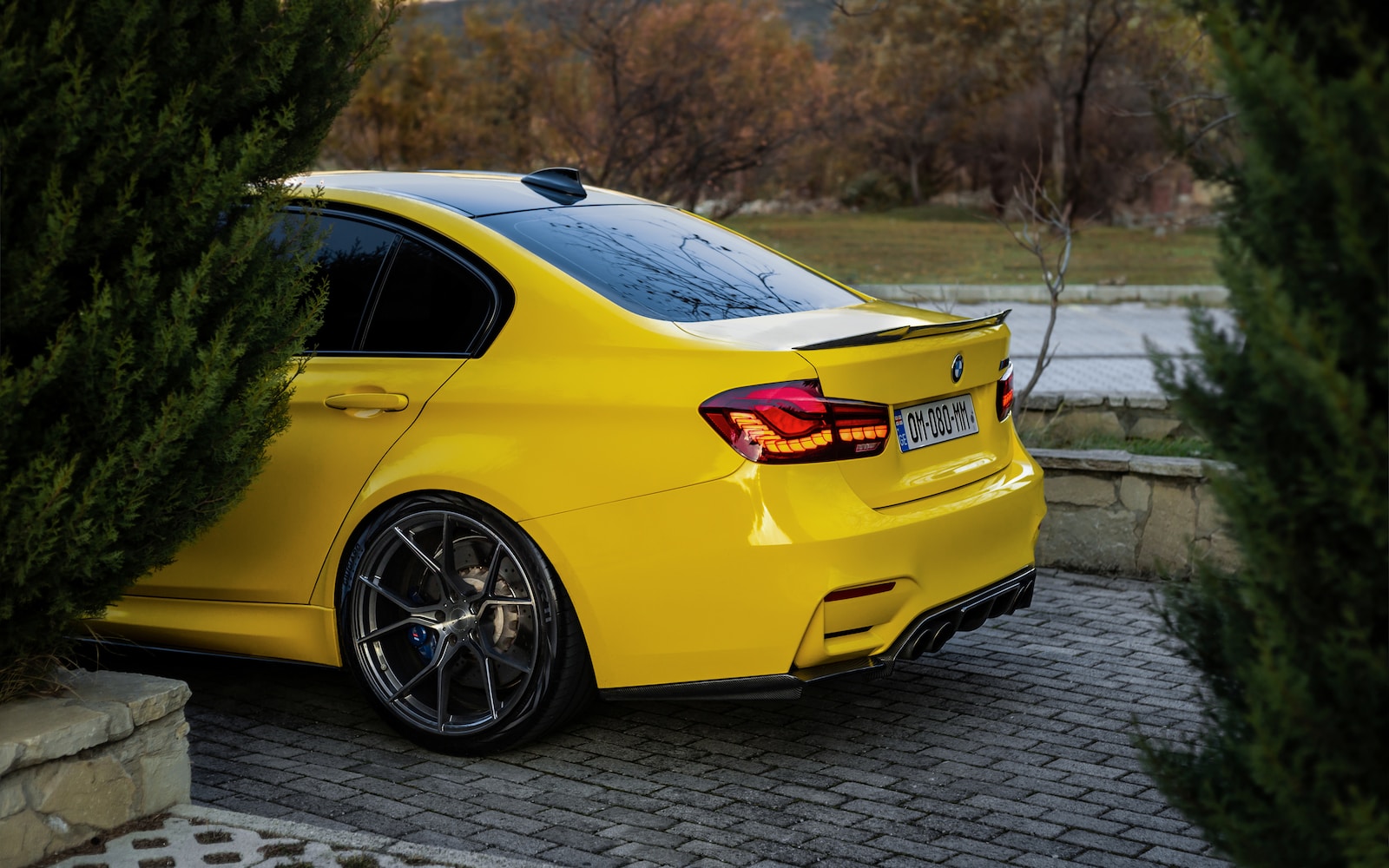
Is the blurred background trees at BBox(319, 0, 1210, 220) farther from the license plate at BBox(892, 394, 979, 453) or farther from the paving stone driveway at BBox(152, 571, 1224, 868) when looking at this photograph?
the paving stone driveway at BBox(152, 571, 1224, 868)

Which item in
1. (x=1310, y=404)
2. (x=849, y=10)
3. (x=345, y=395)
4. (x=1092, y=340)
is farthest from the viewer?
(x=1092, y=340)

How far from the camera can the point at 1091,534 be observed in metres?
7.34

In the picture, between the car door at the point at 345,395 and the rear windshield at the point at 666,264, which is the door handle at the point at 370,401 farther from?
the rear windshield at the point at 666,264

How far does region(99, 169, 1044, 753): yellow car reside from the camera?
4227 millimetres

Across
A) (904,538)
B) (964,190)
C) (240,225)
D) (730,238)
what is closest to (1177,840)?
(904,538)

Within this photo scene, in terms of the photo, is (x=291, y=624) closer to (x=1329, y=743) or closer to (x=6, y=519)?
(x=6, y=519)

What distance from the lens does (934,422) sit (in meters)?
4.64

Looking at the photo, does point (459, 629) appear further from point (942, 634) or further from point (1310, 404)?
point (1310, 404)

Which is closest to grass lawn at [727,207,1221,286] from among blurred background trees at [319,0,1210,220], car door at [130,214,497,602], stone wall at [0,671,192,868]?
blurred background trees at [319,0,1210,220]

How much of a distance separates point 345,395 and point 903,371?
175 centimetres

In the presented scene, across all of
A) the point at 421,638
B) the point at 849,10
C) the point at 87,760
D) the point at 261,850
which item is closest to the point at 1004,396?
the point at 421,638

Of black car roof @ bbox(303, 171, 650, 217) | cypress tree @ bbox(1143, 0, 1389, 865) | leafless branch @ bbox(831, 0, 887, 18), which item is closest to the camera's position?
cypress tree @ bbox(1143, 0, 1389, 865)

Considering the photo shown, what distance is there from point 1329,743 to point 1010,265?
2600 cm

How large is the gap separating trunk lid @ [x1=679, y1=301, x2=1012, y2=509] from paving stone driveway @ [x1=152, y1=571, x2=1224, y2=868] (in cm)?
89
